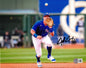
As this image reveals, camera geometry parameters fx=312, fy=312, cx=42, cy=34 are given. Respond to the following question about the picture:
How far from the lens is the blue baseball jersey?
8.13 m

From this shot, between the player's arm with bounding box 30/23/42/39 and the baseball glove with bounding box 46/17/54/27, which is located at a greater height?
the baseball glove with bounding box 46/17/54/27

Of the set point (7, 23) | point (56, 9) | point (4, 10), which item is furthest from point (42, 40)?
point (4, 10)

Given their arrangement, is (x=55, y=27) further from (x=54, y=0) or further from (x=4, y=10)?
(x=4, y=10)

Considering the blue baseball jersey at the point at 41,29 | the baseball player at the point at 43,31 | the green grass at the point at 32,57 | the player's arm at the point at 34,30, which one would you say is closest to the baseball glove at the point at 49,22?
the baseball player at the point at 43,31

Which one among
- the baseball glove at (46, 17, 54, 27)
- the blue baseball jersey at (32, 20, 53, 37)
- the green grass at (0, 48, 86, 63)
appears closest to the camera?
the baseball glove at (46, 17, 54, 27)

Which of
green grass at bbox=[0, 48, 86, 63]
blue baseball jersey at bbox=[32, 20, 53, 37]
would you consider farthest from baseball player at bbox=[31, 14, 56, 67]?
green grass at bbox=[0, 48, 86, 63]

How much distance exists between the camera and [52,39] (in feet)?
27.5

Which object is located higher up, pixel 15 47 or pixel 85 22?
pixel 85 22

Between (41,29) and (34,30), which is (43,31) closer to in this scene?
(41,29)

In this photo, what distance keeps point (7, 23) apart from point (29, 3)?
209 inches

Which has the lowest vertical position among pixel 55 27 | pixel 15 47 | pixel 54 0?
pixel 15 47

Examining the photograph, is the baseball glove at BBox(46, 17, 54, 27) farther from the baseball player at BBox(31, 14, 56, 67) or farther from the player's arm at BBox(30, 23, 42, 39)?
the player's arm at BBox(30, 23, 42, 39)

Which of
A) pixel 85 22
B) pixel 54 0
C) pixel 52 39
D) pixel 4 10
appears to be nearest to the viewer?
pixel 54 0

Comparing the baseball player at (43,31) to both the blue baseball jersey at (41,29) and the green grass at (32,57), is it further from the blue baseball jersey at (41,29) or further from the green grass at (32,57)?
the green grass at (32,57)
